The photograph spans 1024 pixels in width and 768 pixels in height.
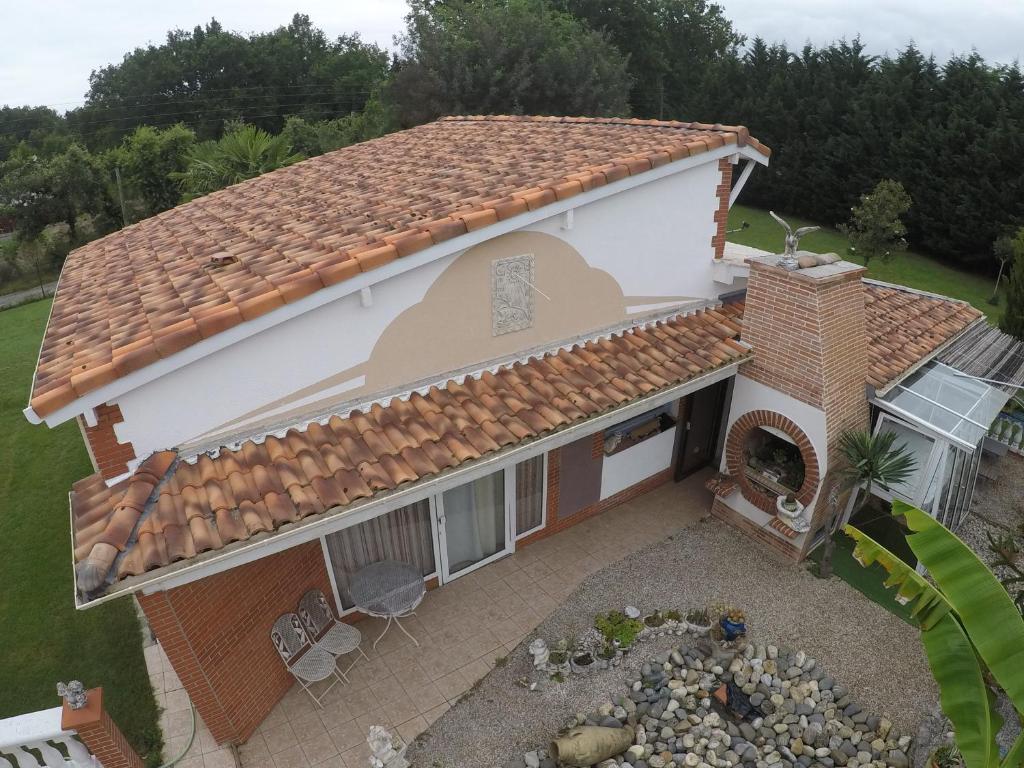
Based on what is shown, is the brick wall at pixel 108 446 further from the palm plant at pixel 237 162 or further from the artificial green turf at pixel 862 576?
the palm plant at pixel 237 162

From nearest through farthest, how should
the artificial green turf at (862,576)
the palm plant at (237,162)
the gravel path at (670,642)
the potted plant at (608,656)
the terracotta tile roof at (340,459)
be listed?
the terracotta tile roof at (340,459)
the gravel path at (670,642)
the potted plant at (608,656)
the artificial green turf at (862,576)
the palm plant at (237,162)

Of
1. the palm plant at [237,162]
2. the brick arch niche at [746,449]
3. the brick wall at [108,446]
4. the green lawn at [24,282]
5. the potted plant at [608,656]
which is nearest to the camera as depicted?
the brick wall at [108,446]

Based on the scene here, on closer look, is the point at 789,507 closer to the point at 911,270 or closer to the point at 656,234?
the point at 656,234

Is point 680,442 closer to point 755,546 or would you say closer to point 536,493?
point 755,546

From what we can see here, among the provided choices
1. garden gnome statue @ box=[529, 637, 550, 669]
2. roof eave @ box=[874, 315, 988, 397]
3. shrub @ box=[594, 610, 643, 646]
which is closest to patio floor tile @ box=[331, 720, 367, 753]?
garden gnome statue @ box=[529, 637, 550, 669]

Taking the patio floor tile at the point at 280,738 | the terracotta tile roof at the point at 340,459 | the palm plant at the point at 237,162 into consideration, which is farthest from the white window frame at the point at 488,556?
the palm plant at the point at 237,162

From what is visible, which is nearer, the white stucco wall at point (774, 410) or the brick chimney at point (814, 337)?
the brick chimney at point (814, 337)

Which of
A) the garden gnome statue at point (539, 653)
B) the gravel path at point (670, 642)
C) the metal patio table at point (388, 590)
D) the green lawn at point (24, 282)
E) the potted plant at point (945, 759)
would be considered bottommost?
the green lawn at point (24, 282)

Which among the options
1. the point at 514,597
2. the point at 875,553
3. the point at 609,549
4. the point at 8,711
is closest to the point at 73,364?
the point at 8,711
